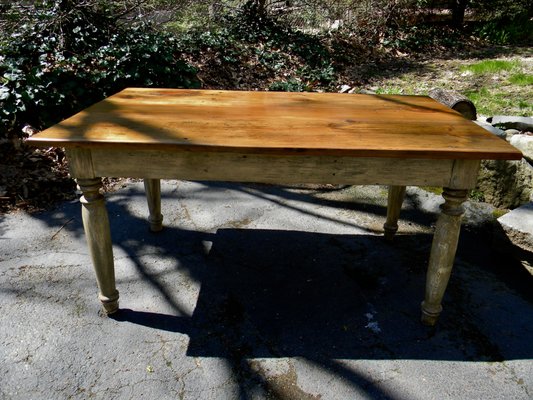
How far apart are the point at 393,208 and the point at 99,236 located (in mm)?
1714

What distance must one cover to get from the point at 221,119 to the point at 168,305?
97cm

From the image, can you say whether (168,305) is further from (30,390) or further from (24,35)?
(24,35)

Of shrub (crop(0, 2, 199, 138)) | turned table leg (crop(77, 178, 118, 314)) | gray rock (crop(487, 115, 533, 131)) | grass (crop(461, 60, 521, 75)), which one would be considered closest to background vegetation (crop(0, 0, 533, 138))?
shrub (crop(0, 2, 199, 138))

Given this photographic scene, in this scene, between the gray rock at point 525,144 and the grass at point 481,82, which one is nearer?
the gray rock at point 525,144

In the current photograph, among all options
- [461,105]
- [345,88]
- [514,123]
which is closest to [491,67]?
[345,88]

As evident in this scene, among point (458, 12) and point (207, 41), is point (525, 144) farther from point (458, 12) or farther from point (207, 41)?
point (458, 12)

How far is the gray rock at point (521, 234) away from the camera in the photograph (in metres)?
2.41

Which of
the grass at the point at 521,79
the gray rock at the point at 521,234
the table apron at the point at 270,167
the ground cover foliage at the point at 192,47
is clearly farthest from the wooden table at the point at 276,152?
the grass at the point at 521,79

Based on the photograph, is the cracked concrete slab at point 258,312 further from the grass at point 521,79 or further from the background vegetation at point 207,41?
the grass at point 521,79

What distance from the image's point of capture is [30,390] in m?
1.65

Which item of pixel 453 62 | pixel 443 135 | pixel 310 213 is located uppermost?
pixel 443 135

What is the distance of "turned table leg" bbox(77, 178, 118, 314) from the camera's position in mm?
1775

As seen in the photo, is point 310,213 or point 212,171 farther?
point 310,213

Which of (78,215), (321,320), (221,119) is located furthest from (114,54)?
(321,320)
